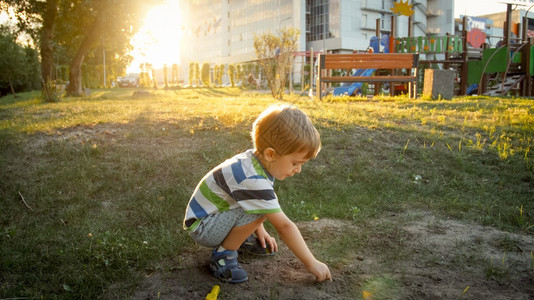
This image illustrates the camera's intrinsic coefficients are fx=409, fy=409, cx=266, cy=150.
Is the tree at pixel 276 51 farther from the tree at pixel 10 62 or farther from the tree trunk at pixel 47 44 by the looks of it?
the tree at pixel 10 62

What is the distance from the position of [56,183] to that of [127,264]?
183 centimetres

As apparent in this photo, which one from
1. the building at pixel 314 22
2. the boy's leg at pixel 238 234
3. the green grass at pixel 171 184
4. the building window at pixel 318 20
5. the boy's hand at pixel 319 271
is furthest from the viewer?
the building window at pixel 318 20

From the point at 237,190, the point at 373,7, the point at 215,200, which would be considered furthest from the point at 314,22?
the point at 237,190

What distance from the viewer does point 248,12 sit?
5512cm

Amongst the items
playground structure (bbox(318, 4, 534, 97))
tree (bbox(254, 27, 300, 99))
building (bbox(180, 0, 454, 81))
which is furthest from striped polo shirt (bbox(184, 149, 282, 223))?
building (bbox(180, 0, 454, 81))

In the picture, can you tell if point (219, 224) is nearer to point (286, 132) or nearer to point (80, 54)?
point (286, 132)

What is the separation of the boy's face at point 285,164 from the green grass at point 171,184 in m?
0.80

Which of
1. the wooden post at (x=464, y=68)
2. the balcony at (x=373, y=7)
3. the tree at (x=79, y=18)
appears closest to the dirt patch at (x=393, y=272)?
the tree at (x=79, y=18)

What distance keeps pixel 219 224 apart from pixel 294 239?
1.45ft

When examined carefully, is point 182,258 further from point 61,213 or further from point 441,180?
point 441,180

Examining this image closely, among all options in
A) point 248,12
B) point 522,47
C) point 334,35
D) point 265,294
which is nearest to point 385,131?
A: point 265,294

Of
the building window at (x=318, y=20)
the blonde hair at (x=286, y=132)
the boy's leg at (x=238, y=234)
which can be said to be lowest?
the boy's leg at (x=238, y=234)

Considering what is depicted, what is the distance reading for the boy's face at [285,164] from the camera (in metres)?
2.11

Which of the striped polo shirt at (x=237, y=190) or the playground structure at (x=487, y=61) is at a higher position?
the playground structure at (x=487, y=61)
